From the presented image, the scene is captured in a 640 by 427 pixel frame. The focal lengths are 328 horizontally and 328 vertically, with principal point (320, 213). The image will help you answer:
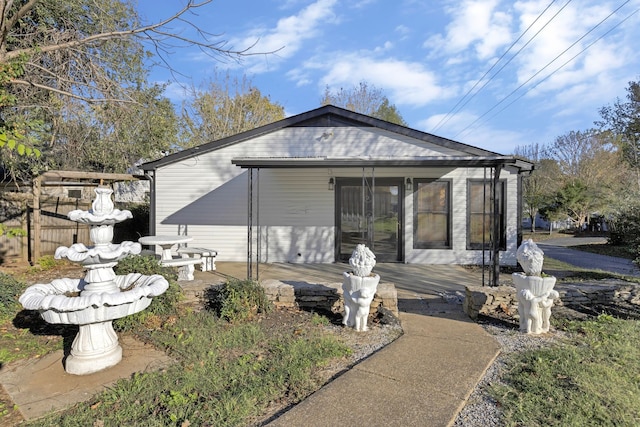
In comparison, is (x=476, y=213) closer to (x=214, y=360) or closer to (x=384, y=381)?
(x=384, y=381)

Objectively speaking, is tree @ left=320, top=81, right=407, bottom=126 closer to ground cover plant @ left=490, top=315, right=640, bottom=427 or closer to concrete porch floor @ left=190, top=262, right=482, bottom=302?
concrete porch floor @ left=190, top=262, right=482, bottom=302

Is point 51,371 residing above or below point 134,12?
below

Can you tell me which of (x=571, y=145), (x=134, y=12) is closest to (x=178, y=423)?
(x=134, y=12)

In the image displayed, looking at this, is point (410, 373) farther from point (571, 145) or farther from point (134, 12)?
point (571, 145)

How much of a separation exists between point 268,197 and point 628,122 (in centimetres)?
1483

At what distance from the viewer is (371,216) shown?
26.8ft

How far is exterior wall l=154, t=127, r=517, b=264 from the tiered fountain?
5.14 meters

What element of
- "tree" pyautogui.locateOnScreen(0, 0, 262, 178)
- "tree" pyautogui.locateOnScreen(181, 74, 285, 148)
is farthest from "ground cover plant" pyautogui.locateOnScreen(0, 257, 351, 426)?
"tree" pyautogui.locateOnScreen(181, 74, 285, 148)

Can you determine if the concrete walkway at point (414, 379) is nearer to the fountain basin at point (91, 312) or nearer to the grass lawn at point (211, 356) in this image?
the grass lawn at point (211, 356)

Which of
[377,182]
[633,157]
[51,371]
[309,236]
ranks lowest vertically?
[51,371]

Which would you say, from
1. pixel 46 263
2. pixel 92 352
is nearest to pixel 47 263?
pixel 46 263

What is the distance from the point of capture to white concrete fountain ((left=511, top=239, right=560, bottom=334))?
3.78 m

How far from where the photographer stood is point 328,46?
9.56m

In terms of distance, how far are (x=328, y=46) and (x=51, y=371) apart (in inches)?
374
